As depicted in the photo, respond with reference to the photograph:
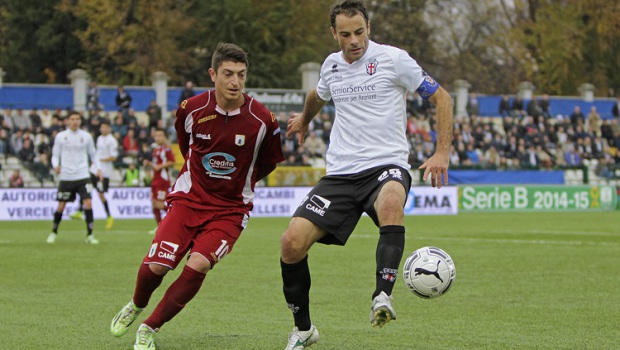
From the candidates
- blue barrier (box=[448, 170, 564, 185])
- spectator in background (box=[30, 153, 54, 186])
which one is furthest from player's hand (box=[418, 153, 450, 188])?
blue barrier (box=[448, 170, 564, 185])

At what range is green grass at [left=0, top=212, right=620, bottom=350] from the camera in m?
8.20

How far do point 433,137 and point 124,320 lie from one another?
29435mm

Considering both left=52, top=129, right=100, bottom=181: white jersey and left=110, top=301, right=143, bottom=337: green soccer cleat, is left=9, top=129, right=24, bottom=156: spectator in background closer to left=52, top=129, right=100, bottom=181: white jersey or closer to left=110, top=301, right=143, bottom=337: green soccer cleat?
left=52, top=129, right=100, bottom=181: white jersey

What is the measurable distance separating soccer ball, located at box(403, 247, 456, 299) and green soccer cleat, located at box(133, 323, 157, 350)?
6.18ft

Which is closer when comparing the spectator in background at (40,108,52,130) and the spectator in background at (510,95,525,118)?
the spectator in background at (40,108,52,130)

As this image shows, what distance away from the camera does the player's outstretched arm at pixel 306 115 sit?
8.26m

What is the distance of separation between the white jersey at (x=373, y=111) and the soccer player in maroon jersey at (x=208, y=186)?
70cm

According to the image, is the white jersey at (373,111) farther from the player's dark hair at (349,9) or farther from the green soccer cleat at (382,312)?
the green soccer cleat at (382,312)

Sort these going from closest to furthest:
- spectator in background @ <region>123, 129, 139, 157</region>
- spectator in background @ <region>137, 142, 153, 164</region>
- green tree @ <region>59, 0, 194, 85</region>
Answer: spectator in background @ <region>137, 142, 153, 164</region>, spectator in background @ <region>123, 129, 139, 157</region>, green tree @ <region>59, 0, 194, 85</region>

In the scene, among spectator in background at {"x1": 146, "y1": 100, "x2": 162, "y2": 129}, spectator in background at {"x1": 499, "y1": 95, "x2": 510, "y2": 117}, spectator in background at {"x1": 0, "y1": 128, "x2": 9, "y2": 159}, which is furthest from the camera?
spectator in background at {"x1": 499, "y1": 95, "x2": 510, "y2": 117}

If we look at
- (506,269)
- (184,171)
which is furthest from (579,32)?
(184,171)

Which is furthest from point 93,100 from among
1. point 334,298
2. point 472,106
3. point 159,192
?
point 334,298

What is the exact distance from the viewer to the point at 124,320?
311 inches

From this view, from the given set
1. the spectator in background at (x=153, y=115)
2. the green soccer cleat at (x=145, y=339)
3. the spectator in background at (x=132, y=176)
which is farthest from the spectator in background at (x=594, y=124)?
the green soccer cleat at (x=145, y=339)
